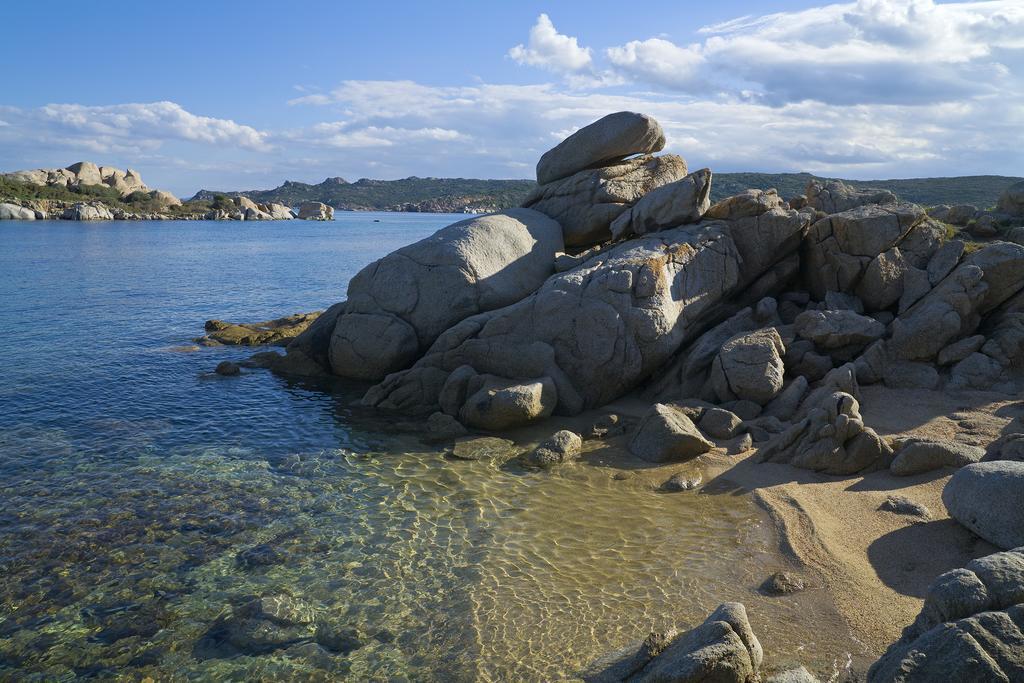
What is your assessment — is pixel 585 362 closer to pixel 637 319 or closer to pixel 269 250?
pixel 637 319

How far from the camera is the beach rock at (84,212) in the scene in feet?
353

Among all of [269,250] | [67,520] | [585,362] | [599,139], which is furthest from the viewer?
[269,250]

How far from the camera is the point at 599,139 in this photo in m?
25.1

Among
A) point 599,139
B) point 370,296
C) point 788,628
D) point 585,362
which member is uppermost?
point 599,139

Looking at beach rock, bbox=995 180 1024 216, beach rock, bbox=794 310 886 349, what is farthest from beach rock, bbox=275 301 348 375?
beach rock, bbox=995 180 1024 216

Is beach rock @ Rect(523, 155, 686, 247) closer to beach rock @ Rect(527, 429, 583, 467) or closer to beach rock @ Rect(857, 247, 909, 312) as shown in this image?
beach rock @ Rect(857, 247, 909, 312)

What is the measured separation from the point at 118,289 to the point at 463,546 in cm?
3665

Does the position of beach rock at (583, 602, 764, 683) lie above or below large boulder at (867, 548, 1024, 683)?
below

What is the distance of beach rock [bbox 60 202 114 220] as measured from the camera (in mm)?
107500

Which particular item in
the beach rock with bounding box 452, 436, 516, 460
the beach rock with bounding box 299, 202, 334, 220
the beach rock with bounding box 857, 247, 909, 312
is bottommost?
the beach rock with bounding box 452, 436, 516, 460

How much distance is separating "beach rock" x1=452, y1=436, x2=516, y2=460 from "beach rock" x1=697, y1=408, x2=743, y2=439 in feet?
14.7

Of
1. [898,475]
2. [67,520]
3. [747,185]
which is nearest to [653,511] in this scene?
[898,475]

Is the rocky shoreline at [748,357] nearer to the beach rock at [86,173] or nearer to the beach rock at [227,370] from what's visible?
the beach rock at [227,370]

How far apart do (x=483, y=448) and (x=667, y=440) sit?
13.3ft
